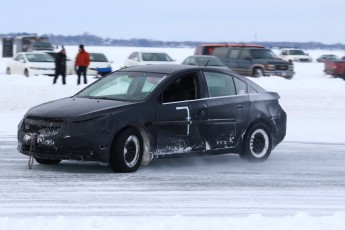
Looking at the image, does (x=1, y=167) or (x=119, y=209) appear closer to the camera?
(x=119, y=209)

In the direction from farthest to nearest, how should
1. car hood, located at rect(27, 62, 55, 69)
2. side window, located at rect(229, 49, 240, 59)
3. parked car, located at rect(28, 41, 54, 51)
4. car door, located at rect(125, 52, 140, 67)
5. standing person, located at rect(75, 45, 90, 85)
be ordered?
1. parked car, located at rect(28, 41, 54, 51)
2. car door, located at rect(125, 52, 140, 67)
3. side window, located at rect(229, 49, 240, 59)
4. car hood, located at rect(27, 62, 55, 69)
5. standing person, located at rect(75, 45, 90, 85)

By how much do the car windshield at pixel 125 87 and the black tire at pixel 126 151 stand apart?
2.10ft

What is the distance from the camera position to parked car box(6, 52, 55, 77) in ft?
117

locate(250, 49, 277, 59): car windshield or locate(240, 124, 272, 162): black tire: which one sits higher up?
locate(240, 124, 272, 162): black tire

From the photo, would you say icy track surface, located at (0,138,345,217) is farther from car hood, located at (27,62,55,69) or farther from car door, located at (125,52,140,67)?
car door, located at (125,52,140,67)

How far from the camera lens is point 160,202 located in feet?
28.4

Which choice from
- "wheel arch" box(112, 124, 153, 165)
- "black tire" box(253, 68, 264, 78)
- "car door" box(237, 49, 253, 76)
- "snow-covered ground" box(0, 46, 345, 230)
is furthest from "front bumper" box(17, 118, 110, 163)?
"car door" box(237, 49, 253, 76)

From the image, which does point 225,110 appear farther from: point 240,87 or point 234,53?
point 234,53

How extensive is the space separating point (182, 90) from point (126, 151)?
1.44 m

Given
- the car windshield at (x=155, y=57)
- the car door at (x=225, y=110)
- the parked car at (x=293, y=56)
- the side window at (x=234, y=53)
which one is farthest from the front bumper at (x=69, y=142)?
the parked car at (x=293, y=56)

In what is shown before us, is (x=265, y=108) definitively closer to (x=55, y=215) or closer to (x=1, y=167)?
(x=1, y=167)

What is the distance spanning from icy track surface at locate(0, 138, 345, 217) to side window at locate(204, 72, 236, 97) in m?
1.05

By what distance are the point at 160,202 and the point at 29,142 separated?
278 cm

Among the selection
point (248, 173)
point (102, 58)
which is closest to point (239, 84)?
point (248, 173)
